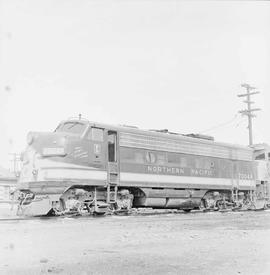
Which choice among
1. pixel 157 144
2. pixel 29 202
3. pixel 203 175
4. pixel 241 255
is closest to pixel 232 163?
pixel 203 175

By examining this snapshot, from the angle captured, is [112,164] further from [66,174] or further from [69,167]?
[66,174]

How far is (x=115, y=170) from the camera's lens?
16.4 meters

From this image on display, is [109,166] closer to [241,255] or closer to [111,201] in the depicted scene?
[111,201]

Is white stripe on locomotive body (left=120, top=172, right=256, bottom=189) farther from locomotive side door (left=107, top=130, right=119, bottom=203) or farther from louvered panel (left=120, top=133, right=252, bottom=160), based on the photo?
louvered panel (left=120, top=133, right=252, bottom=160)

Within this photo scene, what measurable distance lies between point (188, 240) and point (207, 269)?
8.82ft

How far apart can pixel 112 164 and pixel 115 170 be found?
23cm

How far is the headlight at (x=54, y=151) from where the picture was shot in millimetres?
14992

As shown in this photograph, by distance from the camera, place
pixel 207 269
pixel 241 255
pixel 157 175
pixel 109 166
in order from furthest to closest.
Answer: pixel 157 175
pixel 109 166
pixel 241 255
pixel 207 269

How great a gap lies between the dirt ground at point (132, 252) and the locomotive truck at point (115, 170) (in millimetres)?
5316

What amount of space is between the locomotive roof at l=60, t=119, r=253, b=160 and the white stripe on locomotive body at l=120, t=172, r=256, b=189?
1.07m

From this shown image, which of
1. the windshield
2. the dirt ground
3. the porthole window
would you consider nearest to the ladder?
the windshield

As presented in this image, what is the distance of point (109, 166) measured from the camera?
1623 centimetres

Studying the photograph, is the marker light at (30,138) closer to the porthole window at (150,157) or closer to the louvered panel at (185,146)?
the louvered panel at (185,146)

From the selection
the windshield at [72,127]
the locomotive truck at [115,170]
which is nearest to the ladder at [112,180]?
the locomotive truck at [115,170]
